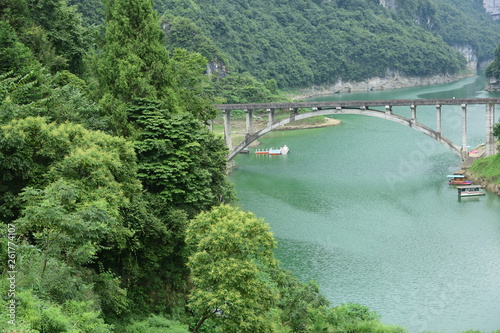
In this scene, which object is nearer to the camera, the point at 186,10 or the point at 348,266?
the point at 348,266

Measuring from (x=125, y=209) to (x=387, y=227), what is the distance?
54.2 ft

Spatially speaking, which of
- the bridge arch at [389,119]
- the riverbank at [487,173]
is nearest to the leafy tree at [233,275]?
the riverbank at [487,173]

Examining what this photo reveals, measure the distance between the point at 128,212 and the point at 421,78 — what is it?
362ft

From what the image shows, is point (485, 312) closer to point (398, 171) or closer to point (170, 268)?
point (170, 268)

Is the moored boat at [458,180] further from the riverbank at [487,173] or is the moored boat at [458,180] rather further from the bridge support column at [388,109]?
the bridge support column at [388,109]

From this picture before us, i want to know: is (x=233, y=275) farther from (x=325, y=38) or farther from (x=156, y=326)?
(x=325, y=38)

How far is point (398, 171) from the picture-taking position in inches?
1644

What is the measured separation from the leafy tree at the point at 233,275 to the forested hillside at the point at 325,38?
71.4 meters

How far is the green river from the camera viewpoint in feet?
71.9

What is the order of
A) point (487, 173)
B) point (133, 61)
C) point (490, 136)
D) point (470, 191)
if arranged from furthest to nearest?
point (490, 136), point (487, 173), point (470, 191), point (133, 61)

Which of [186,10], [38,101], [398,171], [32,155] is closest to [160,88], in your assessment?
[38,101]

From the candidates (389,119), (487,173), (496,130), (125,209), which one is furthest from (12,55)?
(496,130)

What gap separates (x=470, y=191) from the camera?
115 feet

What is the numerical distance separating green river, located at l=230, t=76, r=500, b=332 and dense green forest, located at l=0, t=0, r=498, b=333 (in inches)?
172
